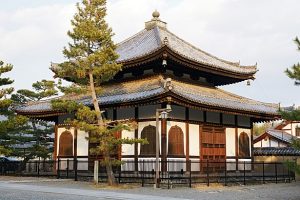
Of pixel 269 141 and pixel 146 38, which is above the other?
pixel 146 38

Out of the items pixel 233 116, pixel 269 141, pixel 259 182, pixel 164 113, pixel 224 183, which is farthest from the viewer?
pixel 269 141

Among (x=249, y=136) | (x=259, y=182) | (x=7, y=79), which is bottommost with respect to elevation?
(x=259, y=182)

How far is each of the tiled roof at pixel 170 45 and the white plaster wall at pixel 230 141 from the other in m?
4.37

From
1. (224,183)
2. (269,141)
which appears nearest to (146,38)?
(224,183)

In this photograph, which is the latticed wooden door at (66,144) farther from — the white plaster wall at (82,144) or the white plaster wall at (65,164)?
the white plaster wall at (82,144)

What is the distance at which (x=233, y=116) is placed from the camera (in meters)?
28.9

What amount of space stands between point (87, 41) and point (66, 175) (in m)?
Answer: 10.2

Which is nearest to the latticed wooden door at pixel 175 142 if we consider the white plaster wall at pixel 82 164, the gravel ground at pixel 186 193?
the gravel ground at pixel 186 193

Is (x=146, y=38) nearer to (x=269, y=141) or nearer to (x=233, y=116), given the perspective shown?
(x=233, y=116)

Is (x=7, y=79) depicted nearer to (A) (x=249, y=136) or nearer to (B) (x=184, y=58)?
(B) (x=184, y=58)

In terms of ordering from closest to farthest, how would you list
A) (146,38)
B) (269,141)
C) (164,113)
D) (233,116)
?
(164,113) < (233,116) < (146,38) < (269,141)

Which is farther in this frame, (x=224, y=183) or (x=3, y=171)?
(x=3, y=171)

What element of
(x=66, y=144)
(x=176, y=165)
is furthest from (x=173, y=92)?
(x=66, y=144)

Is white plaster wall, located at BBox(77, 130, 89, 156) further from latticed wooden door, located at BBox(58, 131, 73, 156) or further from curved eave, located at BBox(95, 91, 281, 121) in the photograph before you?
curved eave, located at BBox(95, 91, 281, 121)
